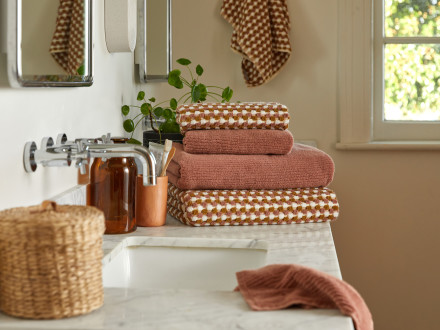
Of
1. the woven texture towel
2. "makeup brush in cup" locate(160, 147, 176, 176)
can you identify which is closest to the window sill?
the woven texture towel

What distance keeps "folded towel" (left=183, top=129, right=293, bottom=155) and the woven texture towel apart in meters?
1.00

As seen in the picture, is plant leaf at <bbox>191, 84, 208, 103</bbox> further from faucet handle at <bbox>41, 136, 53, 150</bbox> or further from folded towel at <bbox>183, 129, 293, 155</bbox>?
faucet handle at <bbox>41, 136, 53, 150</bbox>

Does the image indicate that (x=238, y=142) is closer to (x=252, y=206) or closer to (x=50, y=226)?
(x=252, y=206)

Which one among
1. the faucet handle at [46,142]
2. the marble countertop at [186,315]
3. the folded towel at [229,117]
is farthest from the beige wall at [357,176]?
the marble countertop at [186,315]

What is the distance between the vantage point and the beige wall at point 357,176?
2.51m

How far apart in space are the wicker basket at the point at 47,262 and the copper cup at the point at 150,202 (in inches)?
22.3

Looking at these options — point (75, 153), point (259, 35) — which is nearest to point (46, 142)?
point (75, 153)

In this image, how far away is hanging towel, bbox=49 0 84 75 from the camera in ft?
4.00

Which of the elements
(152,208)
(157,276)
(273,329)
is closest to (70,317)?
(273,329)

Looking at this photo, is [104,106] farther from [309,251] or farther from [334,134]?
[334,134]

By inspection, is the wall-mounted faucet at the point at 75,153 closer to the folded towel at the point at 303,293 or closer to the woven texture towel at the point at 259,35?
the folded towel at the point at 303,293

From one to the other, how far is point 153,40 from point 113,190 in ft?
3.34

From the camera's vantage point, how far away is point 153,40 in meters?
2.16

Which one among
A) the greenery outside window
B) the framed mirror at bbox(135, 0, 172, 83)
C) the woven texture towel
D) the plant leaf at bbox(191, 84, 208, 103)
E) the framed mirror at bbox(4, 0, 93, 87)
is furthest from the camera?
the greenery outside window
